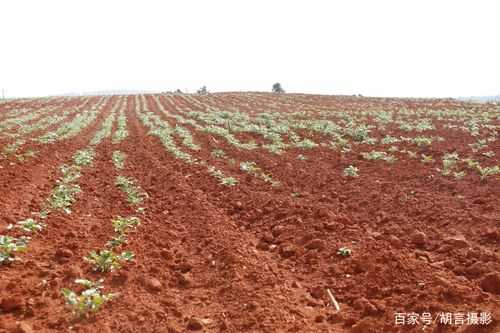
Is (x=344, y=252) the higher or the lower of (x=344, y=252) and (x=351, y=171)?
the lower

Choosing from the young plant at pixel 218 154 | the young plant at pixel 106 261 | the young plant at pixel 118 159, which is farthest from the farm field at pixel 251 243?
the young plant at pixel 218 154

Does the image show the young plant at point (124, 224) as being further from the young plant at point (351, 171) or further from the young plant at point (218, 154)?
the young plant at point (218, 154)

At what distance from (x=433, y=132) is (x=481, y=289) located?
12.2 metres

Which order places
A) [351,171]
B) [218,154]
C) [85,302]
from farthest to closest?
[218,154] → [351,171] → [85,302]

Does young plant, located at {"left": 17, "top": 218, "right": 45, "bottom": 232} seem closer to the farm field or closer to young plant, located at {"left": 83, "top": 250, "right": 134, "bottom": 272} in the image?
the farm field

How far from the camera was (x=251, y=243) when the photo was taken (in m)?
5.19

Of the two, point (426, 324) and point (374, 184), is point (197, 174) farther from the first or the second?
point (426, 324)

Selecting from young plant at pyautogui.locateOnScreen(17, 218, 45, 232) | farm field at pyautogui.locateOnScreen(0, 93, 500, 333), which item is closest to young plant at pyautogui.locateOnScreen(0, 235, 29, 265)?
farm field at pyautogui.locateOnScreen(0, 93, 500, 333)

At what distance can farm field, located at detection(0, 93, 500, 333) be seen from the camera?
3406 millimetres

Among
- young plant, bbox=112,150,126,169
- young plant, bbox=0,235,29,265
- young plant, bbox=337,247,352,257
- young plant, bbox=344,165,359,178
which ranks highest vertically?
young plant, bbox=344,165,359,178

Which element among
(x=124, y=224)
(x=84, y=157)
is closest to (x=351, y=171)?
(x=124, y=224)

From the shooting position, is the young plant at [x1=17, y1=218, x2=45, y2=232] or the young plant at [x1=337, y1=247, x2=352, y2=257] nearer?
the young plant at [x1=337, y1=247, x2=352, y2=257]

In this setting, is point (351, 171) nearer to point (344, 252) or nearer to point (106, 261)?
point (344, 252)

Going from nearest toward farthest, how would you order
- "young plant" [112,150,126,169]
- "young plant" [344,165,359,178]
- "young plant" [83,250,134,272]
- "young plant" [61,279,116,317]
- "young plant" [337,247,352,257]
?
"young plant" [61,279,116,317]
"young plant" [83,250,134,272]
"young plant" [337,247,352,257]
"young plant" [344,165,359,178]
"young plant" [112,150,126,169]
